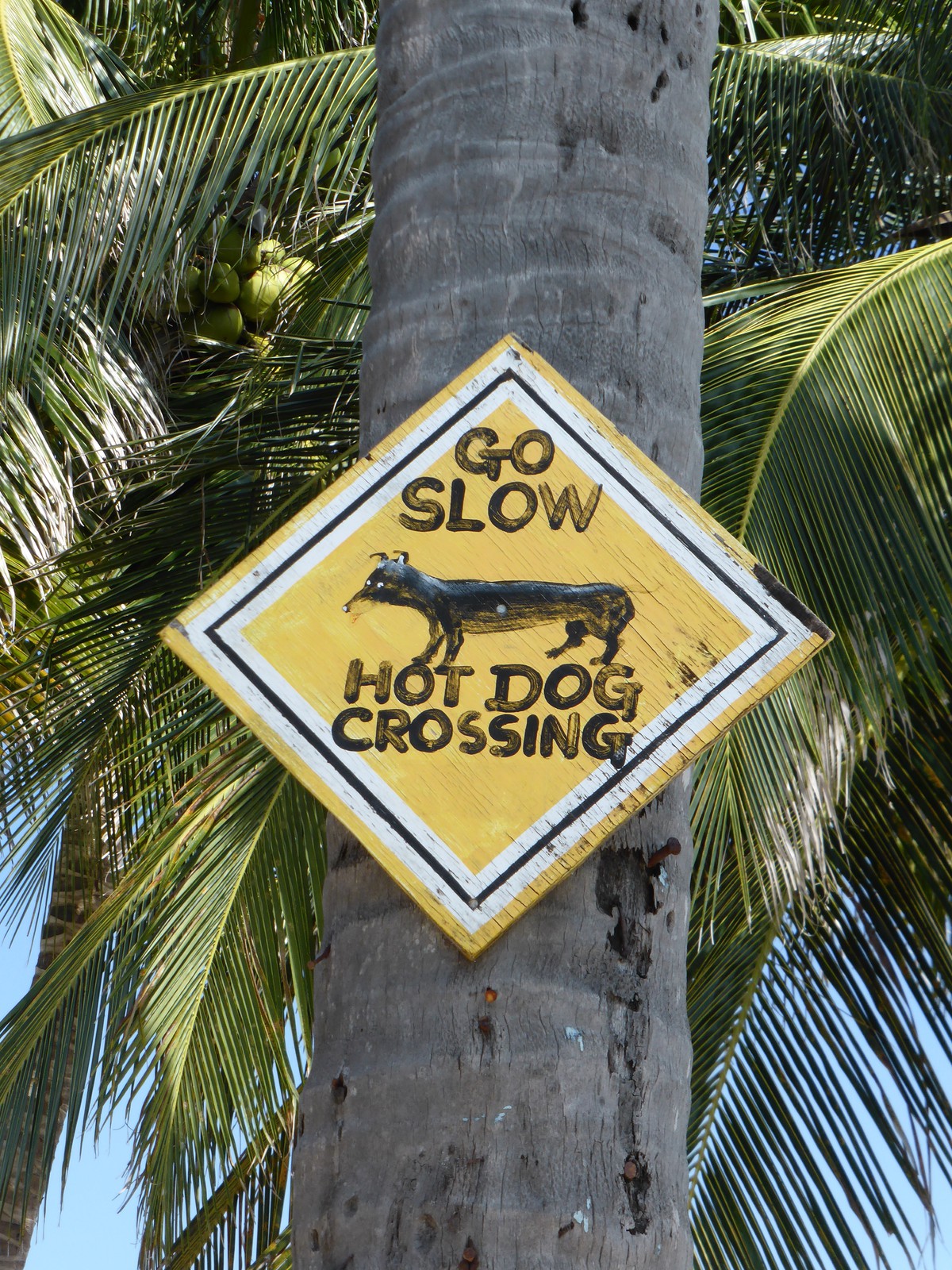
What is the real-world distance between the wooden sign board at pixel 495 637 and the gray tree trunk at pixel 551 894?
0.06 metres

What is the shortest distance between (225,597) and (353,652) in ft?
0.47

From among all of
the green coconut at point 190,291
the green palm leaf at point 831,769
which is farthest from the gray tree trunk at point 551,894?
the green coconut at point 190,291

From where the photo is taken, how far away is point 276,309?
5.55m

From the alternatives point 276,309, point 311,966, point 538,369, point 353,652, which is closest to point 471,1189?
point 311,966

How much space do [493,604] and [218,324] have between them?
463 cm

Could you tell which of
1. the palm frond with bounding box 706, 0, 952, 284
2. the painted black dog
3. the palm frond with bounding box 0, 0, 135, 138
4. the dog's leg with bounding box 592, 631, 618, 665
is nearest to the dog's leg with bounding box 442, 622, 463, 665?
the painted black dog

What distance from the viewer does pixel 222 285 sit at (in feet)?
17.7

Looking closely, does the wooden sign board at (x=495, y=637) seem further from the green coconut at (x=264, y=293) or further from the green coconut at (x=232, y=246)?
the green coconut at (x=264, y=293)

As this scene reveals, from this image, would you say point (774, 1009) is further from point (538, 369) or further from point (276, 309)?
point (276, 309)

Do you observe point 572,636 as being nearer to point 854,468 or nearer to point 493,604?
point 493,604

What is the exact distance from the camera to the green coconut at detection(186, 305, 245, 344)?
551cm

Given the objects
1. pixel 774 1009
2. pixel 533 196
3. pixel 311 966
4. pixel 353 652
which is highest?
pixel 533 196

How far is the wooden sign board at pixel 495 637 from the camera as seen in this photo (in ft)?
3.89

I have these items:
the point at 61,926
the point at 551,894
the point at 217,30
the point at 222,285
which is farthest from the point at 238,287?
the point at 551,894
